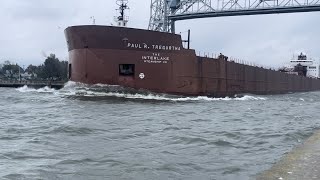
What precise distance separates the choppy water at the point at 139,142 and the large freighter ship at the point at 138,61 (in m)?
5.06

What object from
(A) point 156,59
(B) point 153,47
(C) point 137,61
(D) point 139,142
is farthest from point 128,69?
(D) point 139,142

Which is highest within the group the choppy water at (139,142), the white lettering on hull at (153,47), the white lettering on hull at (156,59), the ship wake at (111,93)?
the white lettering on hull at (153,47)

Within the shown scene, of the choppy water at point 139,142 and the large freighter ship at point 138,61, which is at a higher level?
the large freighter ship at point 138,61

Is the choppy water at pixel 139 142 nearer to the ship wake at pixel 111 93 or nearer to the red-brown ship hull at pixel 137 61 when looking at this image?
the ship wake at pixel 111 93

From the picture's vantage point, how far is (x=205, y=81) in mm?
25078

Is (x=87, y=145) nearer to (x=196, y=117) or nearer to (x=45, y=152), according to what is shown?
(x=45, y=152)

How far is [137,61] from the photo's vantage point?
2211 centimetres

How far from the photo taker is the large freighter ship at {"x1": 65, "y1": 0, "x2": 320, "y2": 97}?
2170 cm

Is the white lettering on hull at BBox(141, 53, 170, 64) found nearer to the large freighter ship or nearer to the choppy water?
the large freighter ship

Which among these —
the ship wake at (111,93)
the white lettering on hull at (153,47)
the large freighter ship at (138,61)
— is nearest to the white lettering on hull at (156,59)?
the large freighter ship at (138,61)

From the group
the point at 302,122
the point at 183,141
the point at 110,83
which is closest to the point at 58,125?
the point at 183,141

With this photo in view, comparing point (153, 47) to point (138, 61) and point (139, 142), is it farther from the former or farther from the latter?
point (139, 142)

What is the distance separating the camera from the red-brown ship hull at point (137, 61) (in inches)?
854

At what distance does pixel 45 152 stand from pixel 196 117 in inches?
294
